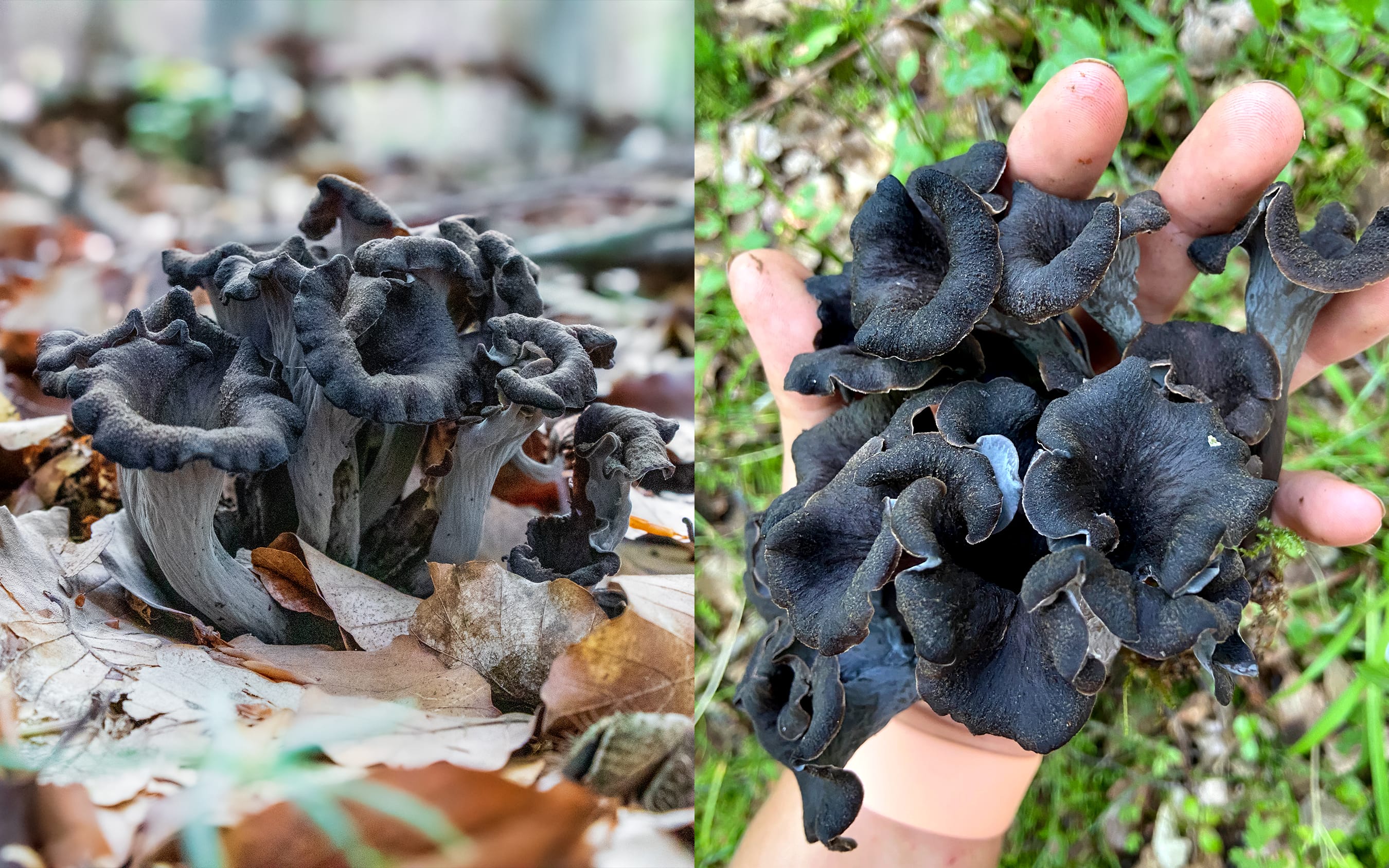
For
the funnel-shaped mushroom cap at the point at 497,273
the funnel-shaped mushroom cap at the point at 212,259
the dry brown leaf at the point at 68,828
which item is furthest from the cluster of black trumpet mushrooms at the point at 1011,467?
the dry brown leaf at the point at 68,828

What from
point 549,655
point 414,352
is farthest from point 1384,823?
point 414,352

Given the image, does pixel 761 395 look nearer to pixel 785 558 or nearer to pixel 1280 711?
pixel 785 558

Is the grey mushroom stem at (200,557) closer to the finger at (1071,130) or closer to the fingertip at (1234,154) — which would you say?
the finger at (1071,130)

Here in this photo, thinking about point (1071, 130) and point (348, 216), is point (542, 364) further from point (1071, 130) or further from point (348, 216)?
point (1071, 130)

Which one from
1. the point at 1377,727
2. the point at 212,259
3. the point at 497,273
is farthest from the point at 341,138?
→ the point at 1377,727

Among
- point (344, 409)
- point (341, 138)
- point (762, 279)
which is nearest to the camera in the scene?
point (344, 409)

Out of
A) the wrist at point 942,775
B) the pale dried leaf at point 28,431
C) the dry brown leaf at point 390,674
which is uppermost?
the pale dried leaf at point 28,431

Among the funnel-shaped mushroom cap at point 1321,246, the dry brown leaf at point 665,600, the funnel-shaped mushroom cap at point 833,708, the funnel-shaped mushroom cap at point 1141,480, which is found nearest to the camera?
the funnel-shaped mushroom cap at point 1141,480
